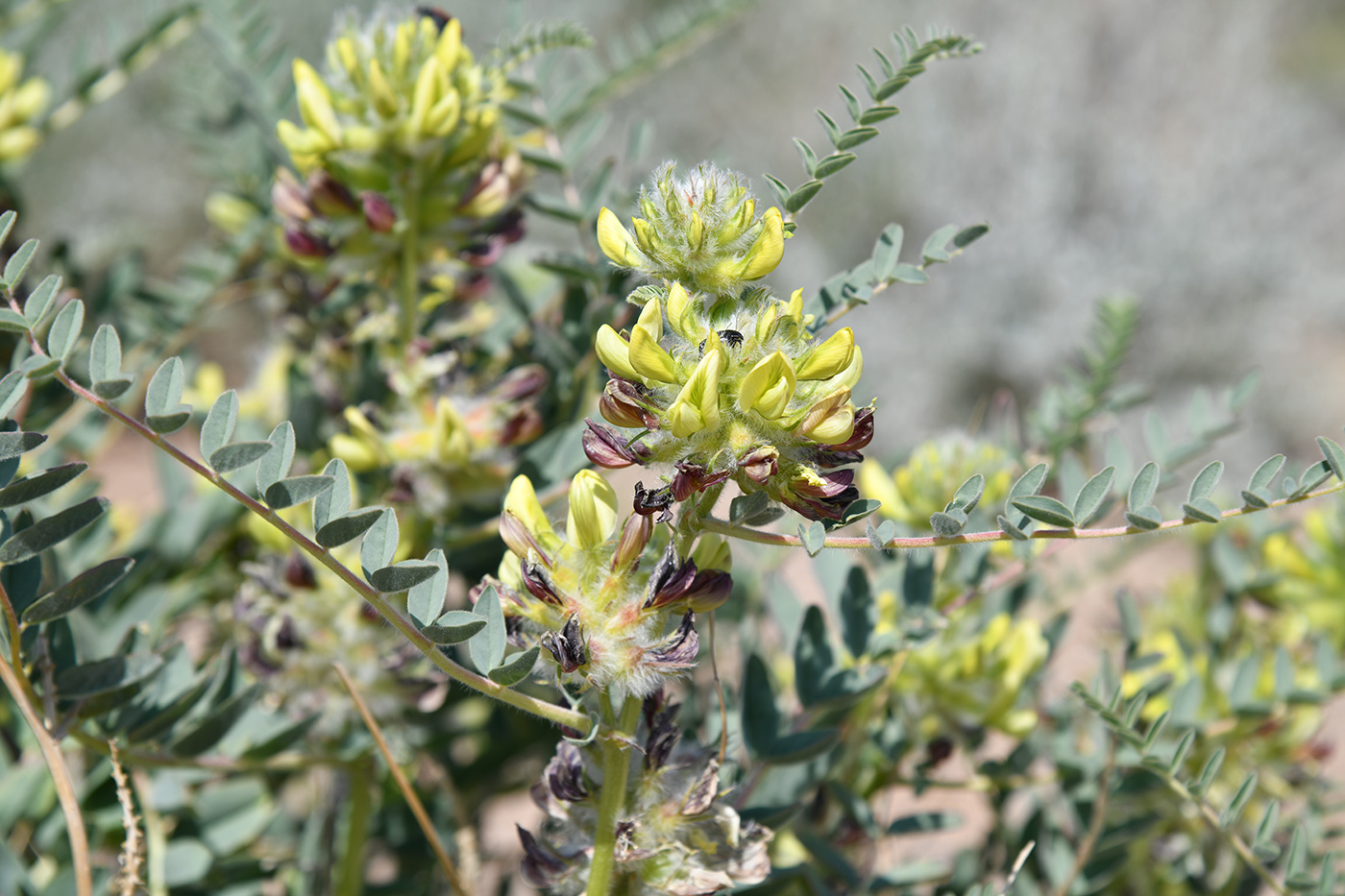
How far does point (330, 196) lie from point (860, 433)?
1.80 ft

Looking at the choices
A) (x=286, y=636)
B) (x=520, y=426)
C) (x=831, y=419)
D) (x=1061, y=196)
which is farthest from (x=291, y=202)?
(x=1061, y=196)

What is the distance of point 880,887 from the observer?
97 cm

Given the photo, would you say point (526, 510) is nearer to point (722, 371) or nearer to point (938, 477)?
point (722, 371)

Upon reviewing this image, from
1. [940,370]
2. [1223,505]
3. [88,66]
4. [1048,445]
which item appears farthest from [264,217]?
[940,370]

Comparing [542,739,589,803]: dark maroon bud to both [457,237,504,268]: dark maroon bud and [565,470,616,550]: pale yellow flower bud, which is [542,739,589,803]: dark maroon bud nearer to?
[565,470,616,550]: pale yellow flower bud

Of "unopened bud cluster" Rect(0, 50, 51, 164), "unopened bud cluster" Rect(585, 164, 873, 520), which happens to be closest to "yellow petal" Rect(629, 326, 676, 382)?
"unopened bud cluster" Rect(585, 164, 873, 520)

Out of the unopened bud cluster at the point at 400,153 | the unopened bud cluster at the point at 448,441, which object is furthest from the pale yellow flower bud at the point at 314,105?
the unopened bud cluster at the point at 448,441

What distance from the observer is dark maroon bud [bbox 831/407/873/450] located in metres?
0.57

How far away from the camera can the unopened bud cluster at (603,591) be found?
59cm

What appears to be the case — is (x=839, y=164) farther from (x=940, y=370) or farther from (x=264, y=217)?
(x=940, y=370)

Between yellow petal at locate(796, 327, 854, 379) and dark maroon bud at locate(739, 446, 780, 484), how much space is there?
0.05 meters

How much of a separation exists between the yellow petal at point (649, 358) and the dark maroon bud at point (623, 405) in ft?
0.04

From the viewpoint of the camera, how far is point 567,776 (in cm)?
63

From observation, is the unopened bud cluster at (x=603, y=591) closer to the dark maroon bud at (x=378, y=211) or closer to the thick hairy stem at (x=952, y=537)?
the thick hairy stem at (x=952, y=537)
